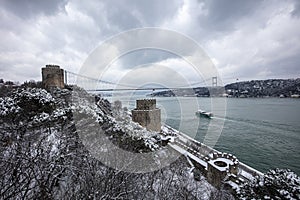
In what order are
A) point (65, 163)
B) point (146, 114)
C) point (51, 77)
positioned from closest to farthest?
point (65, 163) → point (51, 77) → point (146, 114)

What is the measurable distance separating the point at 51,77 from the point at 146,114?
22.2 feet

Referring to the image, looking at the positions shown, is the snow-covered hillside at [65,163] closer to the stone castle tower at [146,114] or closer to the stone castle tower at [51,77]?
the stone castle tower at [51,77]

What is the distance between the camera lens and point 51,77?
12.7 meters

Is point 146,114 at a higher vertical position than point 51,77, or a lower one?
lower

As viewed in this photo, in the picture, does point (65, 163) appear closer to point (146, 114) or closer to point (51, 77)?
point (146, 114)

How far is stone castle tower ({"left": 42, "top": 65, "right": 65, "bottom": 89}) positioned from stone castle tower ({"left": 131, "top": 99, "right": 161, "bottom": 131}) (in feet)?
18.3

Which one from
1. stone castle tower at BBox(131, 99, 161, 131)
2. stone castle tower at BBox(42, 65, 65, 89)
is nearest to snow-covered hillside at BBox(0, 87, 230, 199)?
stone castle tower at BBox(42, 65, 65, 89)

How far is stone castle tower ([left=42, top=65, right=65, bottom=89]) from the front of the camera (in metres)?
12.6

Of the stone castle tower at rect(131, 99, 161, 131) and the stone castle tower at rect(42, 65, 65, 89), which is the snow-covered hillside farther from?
the stone castle tower at rect(131, 99, 161, 131)

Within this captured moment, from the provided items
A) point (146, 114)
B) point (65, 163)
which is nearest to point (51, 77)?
point (146, 114)

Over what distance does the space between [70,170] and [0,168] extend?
3.23ft

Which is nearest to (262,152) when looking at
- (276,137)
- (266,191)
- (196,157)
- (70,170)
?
(276,137)

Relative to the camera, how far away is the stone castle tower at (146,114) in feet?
44.5

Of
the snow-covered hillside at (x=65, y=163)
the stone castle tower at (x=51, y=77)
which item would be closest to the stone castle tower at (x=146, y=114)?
the stone castle tower at (x=51, y=77)
